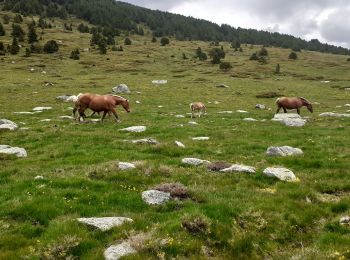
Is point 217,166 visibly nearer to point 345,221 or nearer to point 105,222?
point 345,221

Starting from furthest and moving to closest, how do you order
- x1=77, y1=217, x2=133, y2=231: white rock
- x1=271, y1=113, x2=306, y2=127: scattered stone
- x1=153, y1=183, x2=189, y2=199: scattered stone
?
x1=271, y1=113, x2=306, y2=127: scattered stone → x1=153, y1=183, x2=189, y2=199: scattered stone → x1=77, y1=217, x2=133, y2=231: white rock

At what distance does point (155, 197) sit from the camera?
46.5 ft

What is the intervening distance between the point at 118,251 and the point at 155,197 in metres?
3.55

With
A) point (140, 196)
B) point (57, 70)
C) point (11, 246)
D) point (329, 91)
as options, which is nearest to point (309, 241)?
point (140, 196)

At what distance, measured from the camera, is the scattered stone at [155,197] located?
13939 millimetres

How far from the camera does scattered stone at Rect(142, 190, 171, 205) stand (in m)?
13.9

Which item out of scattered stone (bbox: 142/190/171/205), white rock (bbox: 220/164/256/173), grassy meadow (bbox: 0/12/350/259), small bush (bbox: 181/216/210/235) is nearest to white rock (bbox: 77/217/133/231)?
grassy meadow (bbox: 0/12/350/259)

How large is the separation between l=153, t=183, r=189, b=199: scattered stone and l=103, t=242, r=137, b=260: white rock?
375 cm

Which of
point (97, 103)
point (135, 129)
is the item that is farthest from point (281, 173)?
point (97, 103)

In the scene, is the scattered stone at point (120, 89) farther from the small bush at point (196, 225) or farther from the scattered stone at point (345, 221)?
Answer: the scattered stone at point (345, 221)

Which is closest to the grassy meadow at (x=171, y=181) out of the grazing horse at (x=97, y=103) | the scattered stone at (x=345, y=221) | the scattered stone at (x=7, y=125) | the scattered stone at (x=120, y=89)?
the scattered stone at (x=345, y=221)

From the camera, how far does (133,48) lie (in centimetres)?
11769

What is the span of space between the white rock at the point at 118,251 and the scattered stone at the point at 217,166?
7.44 metres

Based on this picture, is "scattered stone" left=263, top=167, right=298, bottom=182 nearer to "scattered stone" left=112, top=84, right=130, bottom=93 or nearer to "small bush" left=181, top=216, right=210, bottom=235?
"small bush" left=181, top=216, right=210, bottom=235
